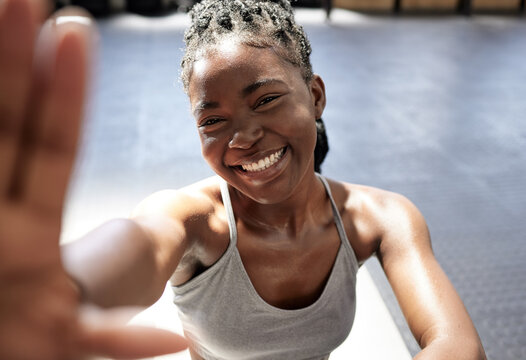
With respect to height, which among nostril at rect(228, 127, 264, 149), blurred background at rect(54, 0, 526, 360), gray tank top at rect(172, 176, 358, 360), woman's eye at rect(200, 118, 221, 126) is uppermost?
woman's eye at rect(200, 118, 221, 126)

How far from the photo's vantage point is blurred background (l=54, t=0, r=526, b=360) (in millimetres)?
2359

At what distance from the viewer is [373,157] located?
348cm

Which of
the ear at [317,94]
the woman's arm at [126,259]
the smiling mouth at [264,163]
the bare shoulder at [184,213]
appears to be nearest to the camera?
the woman's arm at [126,259]

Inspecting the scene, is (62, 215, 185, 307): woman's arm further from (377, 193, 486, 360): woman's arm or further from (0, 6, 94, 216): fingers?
(377, 193, 486, 360): woman's arm

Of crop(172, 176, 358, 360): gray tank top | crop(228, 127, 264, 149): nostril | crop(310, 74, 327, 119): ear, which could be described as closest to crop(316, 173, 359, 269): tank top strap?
crop(172, 176, 358, 360): gray tank top

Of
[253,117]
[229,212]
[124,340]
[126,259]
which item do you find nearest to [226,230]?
[229,212]

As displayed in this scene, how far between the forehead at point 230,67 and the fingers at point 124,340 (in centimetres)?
55

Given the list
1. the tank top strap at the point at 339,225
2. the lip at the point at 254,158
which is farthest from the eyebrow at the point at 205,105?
the tank top strap at the point at 339,225

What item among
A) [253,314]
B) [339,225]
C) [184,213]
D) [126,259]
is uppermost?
[126,259]

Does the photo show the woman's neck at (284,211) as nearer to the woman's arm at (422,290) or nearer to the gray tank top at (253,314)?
the gray tank top at (253,314)

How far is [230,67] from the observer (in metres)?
0.88

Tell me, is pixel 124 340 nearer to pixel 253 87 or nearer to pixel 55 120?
pixel 55 120

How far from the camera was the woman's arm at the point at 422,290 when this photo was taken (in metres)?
0.88

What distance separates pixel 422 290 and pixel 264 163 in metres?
0.40
